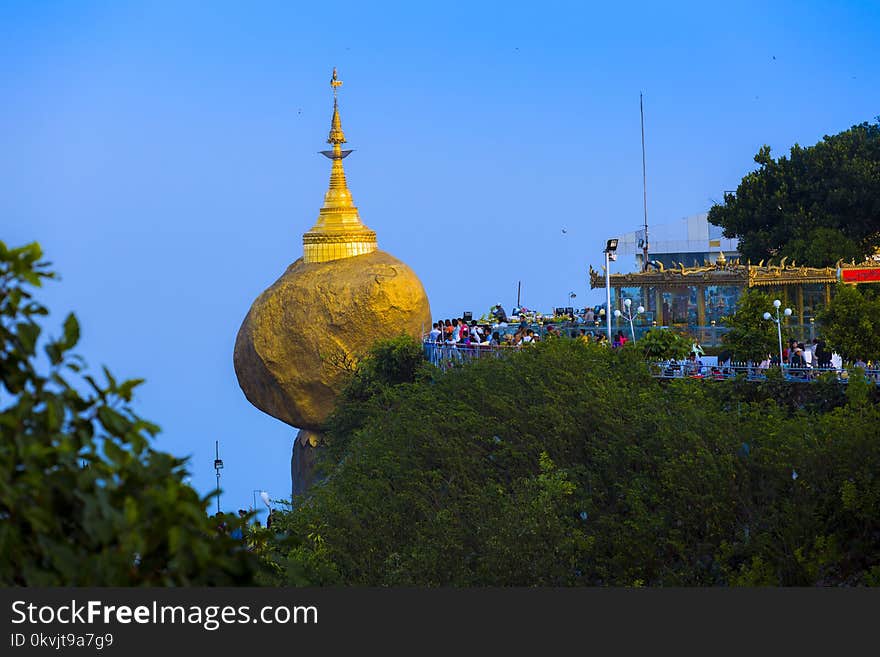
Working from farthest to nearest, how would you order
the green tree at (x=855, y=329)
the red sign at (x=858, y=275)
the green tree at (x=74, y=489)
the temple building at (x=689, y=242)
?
the temple building at (x=689, y=242), the red sign at (x=858, y=275), the green tree at (x=855, y=329), the green tree at (x=74, y=489)

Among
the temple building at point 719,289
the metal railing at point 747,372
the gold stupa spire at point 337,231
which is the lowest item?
the metal railing at point 747,372

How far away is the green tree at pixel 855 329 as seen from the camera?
33.8 m

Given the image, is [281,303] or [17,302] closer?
[17,302]

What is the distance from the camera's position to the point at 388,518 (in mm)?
25734

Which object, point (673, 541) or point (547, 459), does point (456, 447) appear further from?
point (673, 541)

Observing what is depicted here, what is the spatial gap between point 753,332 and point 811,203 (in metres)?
19.4

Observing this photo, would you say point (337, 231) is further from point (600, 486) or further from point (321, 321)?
point (600, 486)

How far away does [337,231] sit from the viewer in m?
41.3

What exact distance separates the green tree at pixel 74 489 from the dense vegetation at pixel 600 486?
46.2ft

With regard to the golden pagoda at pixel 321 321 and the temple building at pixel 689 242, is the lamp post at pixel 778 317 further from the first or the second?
the temple building at pixel 689 242

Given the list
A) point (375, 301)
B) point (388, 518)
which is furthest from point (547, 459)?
point (375, 301)

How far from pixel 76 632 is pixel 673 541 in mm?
16234

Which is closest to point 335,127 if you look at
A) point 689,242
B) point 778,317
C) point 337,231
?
point 337,231

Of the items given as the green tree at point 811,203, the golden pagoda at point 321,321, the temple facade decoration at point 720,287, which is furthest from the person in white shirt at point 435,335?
the green tree at point 811,203
